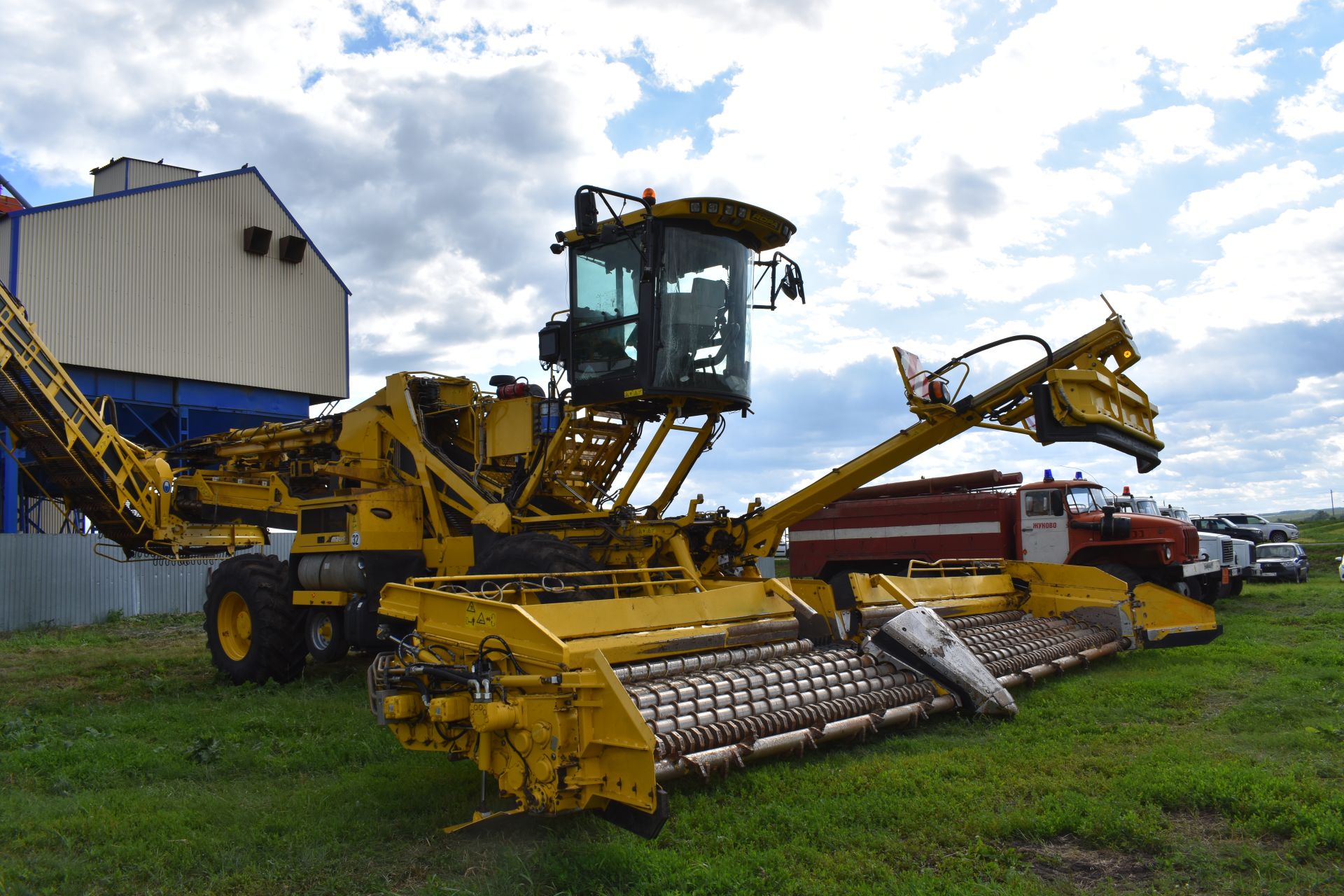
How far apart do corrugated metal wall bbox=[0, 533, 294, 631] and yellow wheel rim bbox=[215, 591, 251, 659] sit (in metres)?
7.80

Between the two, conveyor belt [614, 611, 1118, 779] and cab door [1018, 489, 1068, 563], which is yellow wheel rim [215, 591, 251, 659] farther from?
cab door [1018, 489, 1068, 563]

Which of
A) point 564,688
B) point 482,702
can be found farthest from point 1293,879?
point 482,702

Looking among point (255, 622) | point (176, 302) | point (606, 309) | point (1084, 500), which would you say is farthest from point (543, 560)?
point (176, 302)

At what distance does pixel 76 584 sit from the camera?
19.7m

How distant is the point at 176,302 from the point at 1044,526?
65.3ft

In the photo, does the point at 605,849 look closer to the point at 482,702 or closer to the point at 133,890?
the point at 482,702

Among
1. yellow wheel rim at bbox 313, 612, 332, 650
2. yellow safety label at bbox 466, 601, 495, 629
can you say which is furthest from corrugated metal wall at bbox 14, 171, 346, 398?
yellow safety label at bbox 466, 601, 495, 629

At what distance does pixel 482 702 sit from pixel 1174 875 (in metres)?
3.09

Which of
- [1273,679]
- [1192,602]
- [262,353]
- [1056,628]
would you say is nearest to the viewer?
[1273,679]

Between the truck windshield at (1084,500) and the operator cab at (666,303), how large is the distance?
7668 millimetres

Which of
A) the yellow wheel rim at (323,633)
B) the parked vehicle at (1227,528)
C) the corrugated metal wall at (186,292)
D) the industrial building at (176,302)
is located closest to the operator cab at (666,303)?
the yellow wheel rim at (323,633)

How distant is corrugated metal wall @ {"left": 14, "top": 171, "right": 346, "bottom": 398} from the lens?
69.6ft

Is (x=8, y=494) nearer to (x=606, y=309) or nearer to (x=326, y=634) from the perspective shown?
(x=326, y=634)

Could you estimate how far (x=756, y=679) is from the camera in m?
5.65
